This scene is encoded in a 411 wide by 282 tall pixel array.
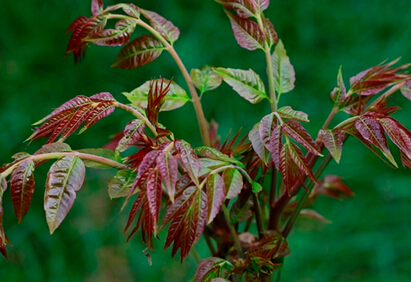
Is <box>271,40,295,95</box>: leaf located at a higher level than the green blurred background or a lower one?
higher

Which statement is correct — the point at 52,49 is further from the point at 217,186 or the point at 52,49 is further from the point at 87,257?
the point at 217,186

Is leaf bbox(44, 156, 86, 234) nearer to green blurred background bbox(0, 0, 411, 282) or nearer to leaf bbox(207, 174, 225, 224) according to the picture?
leaf bbox(207, 174, 225, 224)

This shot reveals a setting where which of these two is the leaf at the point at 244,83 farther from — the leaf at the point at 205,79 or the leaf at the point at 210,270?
the leaf at the point at 210,270

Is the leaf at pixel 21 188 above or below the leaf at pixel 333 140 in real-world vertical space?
below

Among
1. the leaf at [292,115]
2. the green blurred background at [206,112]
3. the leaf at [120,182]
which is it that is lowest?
the green blurred background at [206,112]

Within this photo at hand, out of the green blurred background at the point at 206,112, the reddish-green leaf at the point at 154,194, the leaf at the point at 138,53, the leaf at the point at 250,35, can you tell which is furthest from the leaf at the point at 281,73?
the green blurred background at the point at 206,112

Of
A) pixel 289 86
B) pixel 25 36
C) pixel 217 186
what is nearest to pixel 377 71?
pixel 289 86

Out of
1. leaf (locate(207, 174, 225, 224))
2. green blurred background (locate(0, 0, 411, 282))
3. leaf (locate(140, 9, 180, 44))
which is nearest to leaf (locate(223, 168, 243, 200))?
leaf (locate(207, 174, 225, 224))

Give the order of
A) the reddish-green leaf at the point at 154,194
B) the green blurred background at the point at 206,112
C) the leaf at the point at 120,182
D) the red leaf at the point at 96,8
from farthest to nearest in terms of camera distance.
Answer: the green blurred background at the point at 206,112
the red leaf at the point at 96,8
the leaf at the point at 120,182
the reddish-green leaf at the point at 154,194
